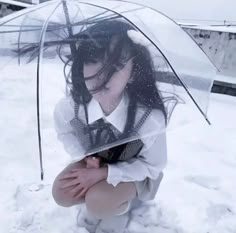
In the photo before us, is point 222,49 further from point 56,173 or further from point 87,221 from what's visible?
point 87,221

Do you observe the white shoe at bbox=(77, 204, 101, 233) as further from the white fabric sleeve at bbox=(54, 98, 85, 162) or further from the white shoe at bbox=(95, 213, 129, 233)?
the white fabric sleeve at bbox=(54, 98, 85, 162)

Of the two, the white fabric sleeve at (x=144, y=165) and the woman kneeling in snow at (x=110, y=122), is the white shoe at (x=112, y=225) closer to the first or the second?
the woman kneeling in snow at (x=110, y=122)

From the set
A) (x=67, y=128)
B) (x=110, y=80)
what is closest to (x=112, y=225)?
(x=67, y=128)

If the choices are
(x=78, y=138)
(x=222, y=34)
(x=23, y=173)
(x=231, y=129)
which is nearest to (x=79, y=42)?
(x=78, y=138)

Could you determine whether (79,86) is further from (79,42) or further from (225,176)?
(225,176)

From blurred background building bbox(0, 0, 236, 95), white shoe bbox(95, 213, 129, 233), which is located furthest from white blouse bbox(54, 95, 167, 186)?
blurred background building bbox(0, 0, 236, 95)

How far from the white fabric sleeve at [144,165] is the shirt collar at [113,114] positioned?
0.38 ft

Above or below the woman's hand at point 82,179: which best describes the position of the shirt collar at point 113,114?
above

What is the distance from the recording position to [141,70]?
110 cm

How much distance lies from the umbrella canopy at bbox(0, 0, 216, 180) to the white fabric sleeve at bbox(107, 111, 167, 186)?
0.12 metres

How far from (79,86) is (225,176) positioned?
112 cm

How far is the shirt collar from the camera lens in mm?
1157

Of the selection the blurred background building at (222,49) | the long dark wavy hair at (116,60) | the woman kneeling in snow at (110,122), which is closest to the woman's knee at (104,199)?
the woman kneeling in snow at (110,122)

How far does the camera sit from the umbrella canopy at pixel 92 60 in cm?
108
